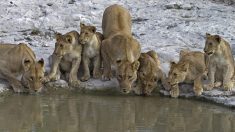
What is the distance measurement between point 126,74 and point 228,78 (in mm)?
1624

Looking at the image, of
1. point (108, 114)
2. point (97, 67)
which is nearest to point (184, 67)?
point (97, 67)

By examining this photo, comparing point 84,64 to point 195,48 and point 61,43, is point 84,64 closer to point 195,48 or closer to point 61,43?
point 61,43

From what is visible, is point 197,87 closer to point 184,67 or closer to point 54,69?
point 184,67

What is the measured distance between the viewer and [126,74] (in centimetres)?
1180

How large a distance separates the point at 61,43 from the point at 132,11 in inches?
190

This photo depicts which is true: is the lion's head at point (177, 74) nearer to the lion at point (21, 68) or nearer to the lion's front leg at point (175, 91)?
the lion's front leg at point (175, 91)

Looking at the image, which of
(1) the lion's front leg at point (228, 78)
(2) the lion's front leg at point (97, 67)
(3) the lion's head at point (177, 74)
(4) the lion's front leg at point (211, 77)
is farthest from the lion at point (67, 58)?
(1) the lion's front leg at point (228, 78)

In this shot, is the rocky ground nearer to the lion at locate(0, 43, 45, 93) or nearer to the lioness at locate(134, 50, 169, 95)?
the lioness at locate(134, 50, 169, 95)

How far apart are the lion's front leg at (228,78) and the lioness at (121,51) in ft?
4.63

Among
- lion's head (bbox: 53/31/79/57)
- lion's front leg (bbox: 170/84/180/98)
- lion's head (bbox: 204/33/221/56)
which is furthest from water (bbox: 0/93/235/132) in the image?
lion's head (bbox: 204/33/221/56)

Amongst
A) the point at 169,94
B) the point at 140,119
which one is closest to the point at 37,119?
the point at 140,119

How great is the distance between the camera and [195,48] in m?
14.4

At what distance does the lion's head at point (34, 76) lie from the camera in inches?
466

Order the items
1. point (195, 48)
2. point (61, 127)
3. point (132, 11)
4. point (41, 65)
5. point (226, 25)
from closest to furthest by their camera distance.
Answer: point (61, 127), point (41, 65), point (195, 48), point (226, 25), point (132, 11)
